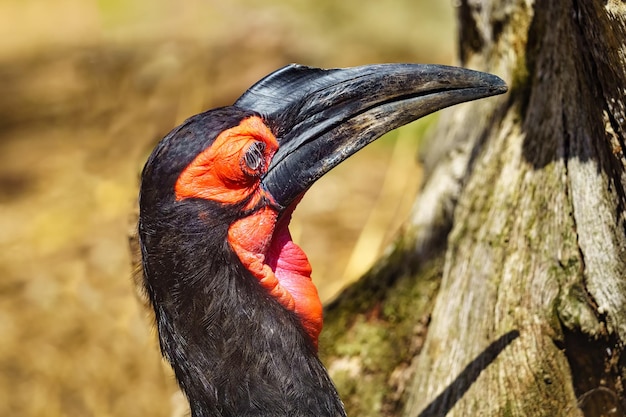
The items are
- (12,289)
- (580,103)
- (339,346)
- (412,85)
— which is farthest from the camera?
(12,289)

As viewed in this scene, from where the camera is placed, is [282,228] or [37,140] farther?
[37,140]

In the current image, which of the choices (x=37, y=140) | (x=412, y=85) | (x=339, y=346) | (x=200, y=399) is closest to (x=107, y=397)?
(x=339, y=346)

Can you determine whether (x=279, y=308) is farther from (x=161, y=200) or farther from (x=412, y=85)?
(x=412, y=85)

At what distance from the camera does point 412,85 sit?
252 centimetres

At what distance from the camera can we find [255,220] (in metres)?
2.47

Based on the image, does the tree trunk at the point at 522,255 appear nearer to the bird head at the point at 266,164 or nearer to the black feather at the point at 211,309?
the bird head at the point at 266,164

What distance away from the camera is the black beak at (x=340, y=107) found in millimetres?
2512

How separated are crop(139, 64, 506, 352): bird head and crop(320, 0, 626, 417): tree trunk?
1.28 feet

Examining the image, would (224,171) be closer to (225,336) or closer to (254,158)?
(254,158)

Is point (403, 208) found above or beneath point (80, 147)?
beneath

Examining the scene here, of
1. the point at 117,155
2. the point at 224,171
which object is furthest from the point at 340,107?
the point at 117,155

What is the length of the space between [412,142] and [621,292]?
457cm

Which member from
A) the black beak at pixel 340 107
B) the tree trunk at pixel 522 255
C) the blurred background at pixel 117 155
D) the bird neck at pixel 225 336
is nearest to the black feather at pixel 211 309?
the bird neck at pixel 225 336

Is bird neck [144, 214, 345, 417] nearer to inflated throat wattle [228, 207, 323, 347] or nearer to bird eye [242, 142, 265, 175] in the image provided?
inflated throat wattle [228, 207, 323, 347]
